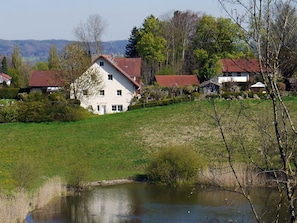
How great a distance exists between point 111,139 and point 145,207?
9693mm

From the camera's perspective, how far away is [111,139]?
91.0ft

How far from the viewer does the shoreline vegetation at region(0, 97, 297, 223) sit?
76.5 feet

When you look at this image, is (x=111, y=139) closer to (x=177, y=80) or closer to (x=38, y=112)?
(x=38, y=112)

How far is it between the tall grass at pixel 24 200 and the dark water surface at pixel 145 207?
283 mm

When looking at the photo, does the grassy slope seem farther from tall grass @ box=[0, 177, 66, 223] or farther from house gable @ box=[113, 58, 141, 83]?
house gable @ box=[113, 58, 141, 83]

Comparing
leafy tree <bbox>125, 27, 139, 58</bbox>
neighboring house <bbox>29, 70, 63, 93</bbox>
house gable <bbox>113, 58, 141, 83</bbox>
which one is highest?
leafy tree <bbox>125, 27, 139, 58</bbox>

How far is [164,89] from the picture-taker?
40.2 m

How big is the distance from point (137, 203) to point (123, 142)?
8610mm

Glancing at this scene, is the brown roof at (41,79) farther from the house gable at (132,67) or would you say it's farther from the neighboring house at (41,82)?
the house gable at (132,67)

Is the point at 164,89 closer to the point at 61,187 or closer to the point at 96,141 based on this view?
the point at 96,141

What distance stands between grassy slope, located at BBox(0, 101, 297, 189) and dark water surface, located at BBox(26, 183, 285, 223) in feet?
9.25

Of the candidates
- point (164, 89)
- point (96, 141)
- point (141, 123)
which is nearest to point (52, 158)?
point (96, 141)

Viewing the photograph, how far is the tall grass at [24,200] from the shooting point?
15.4 meters

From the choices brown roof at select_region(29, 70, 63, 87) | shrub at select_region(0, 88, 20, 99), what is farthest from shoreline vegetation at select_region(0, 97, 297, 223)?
shrub at select_region(0, 88, 20, 99)
